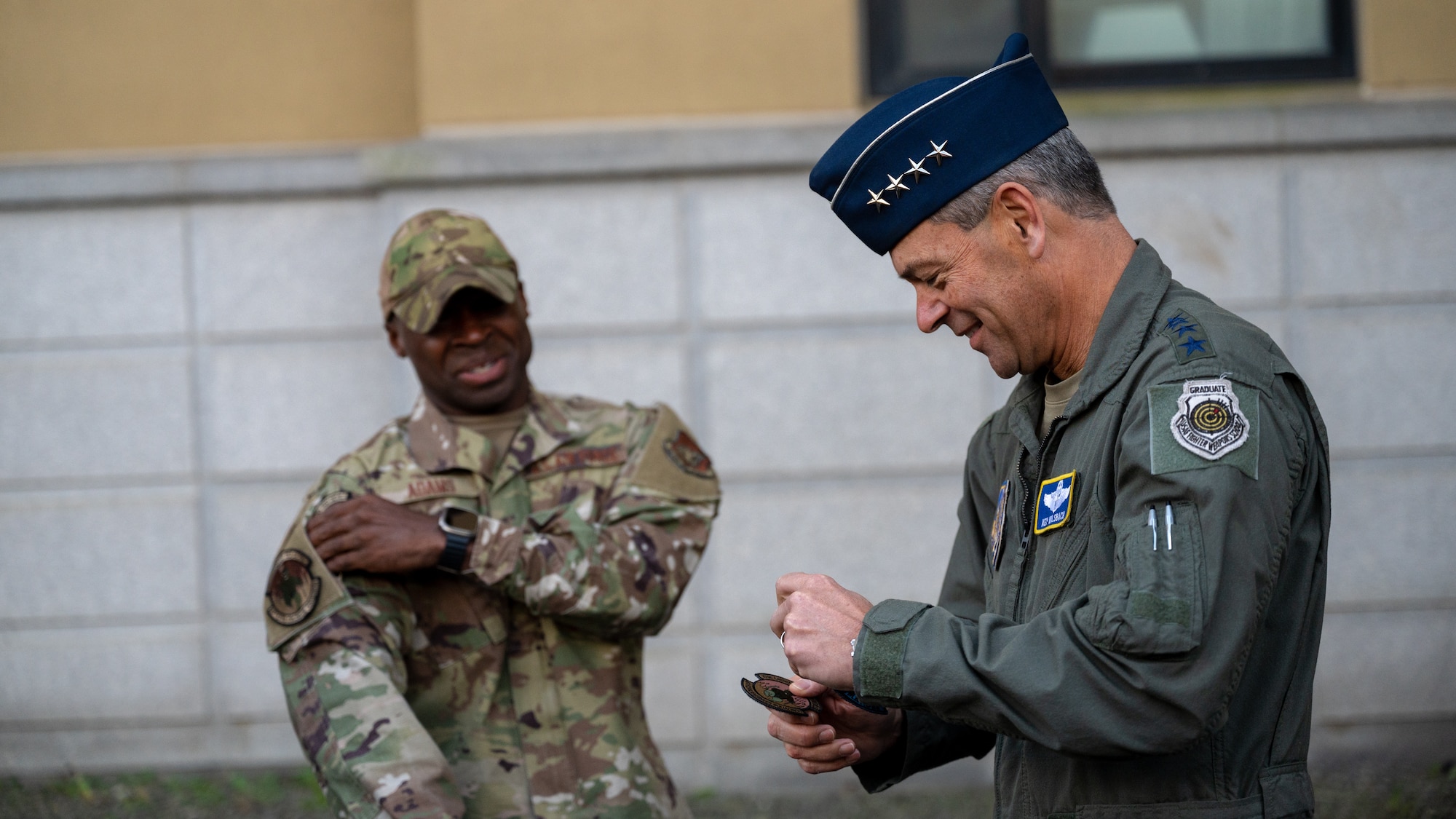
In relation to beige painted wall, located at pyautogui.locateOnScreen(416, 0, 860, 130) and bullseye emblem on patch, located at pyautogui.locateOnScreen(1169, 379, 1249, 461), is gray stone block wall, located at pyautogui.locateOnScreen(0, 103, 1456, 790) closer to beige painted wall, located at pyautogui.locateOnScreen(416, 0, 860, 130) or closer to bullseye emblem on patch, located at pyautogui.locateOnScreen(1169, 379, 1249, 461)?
beige painted wall, located at pyautogui.locateOnScreen(416, 0, 860, 130)

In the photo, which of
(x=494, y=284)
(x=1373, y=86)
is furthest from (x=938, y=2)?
(x=494, y=284)

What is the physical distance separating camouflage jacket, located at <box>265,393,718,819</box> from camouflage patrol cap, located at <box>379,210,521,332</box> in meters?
0.22

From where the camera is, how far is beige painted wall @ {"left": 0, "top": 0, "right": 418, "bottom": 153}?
4797 mm

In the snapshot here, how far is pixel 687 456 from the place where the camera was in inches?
101

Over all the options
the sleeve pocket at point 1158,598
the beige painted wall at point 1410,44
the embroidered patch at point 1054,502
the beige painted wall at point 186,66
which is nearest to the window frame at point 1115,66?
the beige painted wall at point 1410,44

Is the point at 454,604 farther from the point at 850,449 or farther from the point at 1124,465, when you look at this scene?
the point at 850,449

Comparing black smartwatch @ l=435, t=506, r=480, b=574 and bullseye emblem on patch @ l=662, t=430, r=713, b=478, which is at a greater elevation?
bullseye emblem on patch @ l=662, t=430, r=713, b=478

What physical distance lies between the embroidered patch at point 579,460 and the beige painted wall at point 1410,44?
330cm

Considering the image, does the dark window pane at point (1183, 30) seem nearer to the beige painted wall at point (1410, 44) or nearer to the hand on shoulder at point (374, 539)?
the beige painted wall at point (1410, 44)

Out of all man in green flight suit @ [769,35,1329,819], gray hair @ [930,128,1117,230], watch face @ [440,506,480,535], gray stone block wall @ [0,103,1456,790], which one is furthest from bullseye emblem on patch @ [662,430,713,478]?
gray stone block wall @ [0,103,1456,790]

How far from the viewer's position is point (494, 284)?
8.11ft

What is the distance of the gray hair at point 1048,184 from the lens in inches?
63.1

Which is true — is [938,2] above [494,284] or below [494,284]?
above

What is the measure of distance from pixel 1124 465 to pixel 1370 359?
3466 mm
